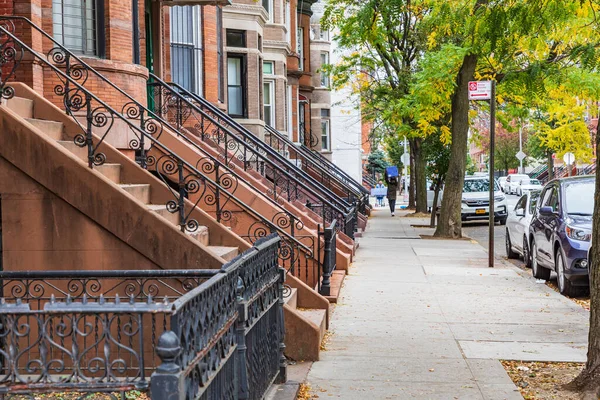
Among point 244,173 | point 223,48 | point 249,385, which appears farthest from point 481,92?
point 249,385

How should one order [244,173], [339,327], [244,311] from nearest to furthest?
[244,311] < [339,327] < [244,173]

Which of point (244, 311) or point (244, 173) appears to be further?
point (244, 173)

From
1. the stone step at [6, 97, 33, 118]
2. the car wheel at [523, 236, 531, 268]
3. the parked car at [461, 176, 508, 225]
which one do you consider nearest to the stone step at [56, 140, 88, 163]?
the stone step at [6, 97, 33, 118]

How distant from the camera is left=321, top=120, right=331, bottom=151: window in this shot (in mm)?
47438

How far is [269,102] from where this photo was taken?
2975 cm

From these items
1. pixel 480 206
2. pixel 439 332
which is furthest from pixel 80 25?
pixel 480 206

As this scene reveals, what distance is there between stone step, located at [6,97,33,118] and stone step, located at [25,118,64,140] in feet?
0.74

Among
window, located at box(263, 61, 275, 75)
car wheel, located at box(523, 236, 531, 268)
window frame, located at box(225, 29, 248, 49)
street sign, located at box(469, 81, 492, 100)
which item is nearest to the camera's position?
street sign, located at box(469, 81, 492, 100)

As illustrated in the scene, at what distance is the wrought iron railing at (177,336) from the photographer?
3.91 metres

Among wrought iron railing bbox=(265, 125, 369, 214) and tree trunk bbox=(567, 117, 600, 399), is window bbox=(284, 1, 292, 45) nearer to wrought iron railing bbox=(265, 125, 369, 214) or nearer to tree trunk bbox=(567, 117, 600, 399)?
wrought iron railing bbox=(265, 125, 369, 214)

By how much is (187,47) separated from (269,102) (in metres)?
10.4

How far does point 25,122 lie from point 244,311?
388 cm

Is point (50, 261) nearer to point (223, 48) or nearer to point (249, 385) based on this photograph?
point (249, 385)

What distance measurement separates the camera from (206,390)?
453 centimetres
